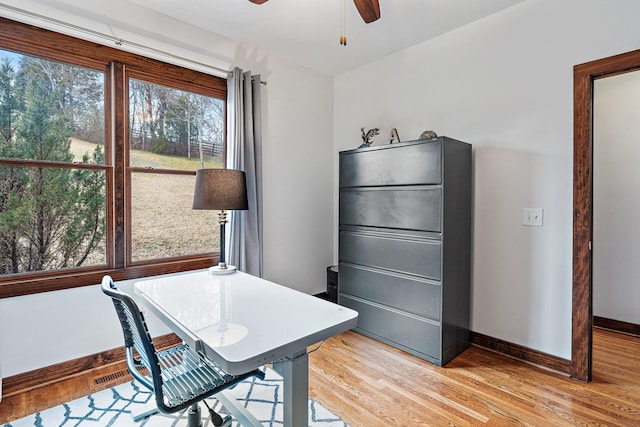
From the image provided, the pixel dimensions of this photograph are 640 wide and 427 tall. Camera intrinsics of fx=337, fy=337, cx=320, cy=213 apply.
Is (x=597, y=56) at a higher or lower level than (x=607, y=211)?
higher

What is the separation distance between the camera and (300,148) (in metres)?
3.46

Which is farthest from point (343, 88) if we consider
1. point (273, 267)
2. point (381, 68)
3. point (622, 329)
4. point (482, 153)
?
point (622, 329)

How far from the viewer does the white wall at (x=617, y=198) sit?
115 inches

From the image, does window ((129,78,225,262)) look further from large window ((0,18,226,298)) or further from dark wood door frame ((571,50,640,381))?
dark wood door frame ((571,50,640,381))

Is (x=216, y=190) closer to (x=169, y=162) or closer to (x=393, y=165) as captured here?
(x=169, y=162)

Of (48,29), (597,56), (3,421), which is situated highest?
(48,29)

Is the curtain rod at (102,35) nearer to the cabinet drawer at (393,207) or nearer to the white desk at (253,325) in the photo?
the cabinet drawer at (393,207)

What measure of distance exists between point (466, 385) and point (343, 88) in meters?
2.98

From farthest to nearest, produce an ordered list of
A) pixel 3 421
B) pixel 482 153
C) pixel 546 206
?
pixel 482 153 → pixel 546 206 → pixel 3 421

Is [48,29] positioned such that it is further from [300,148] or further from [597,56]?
[597,56]

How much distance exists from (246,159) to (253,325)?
185 centimetres

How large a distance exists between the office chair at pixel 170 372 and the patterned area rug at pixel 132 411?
9.0 inches

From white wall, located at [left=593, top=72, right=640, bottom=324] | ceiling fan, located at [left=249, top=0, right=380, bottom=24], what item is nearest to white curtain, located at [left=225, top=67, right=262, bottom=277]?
ceiling fan, located at [left=249, top=0, right=380, bottom=24]

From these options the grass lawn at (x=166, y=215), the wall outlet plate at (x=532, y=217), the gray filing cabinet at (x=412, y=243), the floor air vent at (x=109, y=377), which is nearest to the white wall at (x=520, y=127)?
the wall outlet plate at (x=532, y=217)
